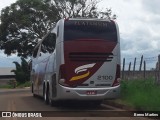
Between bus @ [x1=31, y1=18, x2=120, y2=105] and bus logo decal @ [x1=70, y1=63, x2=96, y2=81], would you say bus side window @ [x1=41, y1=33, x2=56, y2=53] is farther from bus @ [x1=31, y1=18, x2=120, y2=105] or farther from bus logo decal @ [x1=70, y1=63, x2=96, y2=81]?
bus logo decal @ [x1=70, y1=63, x2=96, y2=81]

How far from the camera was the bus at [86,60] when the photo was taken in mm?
16719

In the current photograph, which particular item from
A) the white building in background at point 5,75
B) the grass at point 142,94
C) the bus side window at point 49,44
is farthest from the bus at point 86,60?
the white building in background at point 5,75

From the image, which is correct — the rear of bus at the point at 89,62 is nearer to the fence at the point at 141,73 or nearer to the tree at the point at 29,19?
the fence at the point at 141,73

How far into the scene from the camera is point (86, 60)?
16.9 meters

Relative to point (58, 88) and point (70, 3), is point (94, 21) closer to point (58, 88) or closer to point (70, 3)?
point (58, 88)

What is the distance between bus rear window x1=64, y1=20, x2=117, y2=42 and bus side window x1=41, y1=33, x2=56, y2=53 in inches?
Answer: 53.1

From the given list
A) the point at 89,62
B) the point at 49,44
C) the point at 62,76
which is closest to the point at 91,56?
the point at 89,62

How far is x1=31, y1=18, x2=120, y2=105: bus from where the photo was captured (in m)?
16.7

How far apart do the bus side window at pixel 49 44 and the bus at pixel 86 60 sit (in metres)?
0.88

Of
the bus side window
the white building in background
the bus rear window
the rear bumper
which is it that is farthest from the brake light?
the white building in background

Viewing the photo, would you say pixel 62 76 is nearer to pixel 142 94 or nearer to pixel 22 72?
pixel 142 94

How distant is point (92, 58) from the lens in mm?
17000

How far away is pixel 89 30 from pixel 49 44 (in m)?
3.20

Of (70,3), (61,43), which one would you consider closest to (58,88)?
(61,43)
